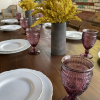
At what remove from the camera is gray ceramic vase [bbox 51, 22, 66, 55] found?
688mm

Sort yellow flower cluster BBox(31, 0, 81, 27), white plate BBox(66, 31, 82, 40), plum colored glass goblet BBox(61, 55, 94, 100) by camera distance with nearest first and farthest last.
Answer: plum colored glass goblet BBox(61, 55, 94, 100) → yellow flower cluster BBox(31, 0, 81, 27) → white plate BBox(66, 31, 82, 40)

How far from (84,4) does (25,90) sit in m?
3.09

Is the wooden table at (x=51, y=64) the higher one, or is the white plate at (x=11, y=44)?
the white plate at (x=11, y=44)

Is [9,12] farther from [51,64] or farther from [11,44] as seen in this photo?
[51,64]

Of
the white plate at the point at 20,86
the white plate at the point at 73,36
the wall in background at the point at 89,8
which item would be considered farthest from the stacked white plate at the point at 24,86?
the wall in background at the point at 89,8

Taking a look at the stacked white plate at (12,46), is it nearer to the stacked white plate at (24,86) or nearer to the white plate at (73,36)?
the stacked white plate at (24,86)

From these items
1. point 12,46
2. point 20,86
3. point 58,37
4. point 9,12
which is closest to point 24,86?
point 20,86

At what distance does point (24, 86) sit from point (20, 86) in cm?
2

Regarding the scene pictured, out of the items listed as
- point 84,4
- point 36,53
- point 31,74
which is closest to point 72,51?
point 36,53

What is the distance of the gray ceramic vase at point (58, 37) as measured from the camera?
2.26 ft

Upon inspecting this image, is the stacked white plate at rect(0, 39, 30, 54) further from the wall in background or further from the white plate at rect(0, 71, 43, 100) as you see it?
the wall in background

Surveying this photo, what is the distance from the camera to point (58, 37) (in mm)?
705

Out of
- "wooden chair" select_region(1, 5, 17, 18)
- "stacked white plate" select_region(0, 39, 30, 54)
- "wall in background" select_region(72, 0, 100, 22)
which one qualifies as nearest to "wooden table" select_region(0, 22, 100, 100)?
"stacked white plate" select_region(0, 39, 30, 54)

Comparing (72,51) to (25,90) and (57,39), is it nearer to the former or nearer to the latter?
(57,39)
